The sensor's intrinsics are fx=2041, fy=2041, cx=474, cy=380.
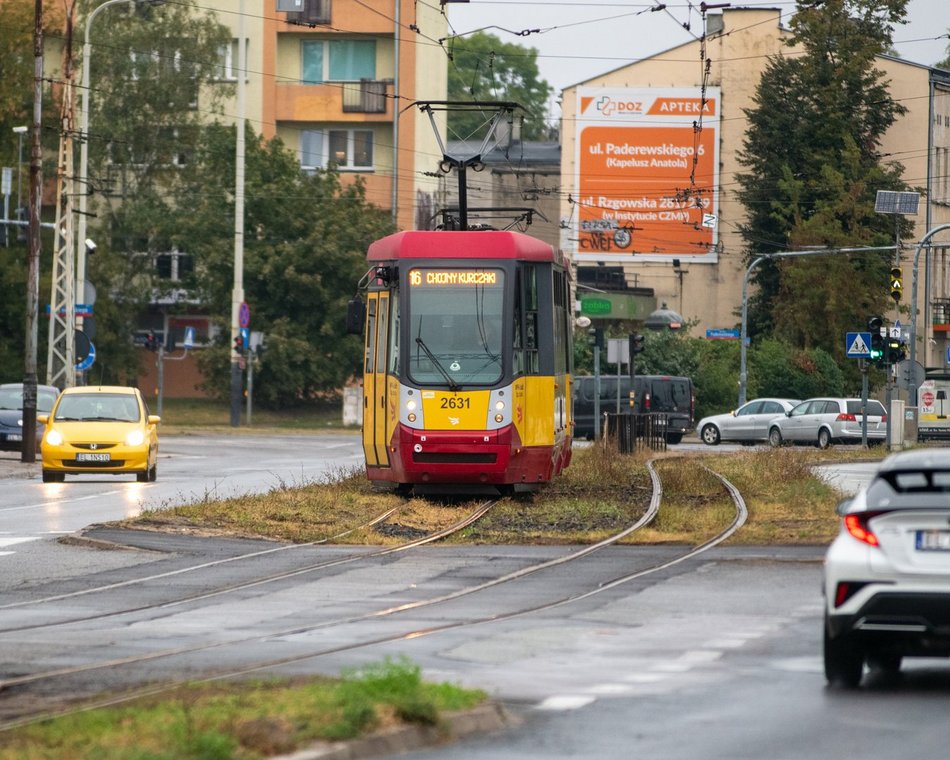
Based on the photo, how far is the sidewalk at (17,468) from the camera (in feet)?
120

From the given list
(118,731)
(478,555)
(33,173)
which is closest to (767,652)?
(118,731)

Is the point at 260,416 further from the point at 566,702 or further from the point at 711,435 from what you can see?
the point at 566,702

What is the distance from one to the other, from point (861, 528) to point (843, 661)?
2.30 feet

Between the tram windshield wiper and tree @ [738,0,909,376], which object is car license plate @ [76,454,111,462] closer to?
the tram windshield wiper

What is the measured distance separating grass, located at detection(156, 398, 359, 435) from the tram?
134 ft

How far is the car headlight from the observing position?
109 ft

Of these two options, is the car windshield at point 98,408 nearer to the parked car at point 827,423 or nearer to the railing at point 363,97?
the parked car at point 827,423

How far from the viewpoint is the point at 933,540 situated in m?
10.5

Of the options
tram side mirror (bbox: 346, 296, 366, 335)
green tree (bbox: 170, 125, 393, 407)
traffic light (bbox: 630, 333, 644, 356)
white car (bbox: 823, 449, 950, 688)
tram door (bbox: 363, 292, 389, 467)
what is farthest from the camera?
green tree (bbox: 170, 125, 393, 407)

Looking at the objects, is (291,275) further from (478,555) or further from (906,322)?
(478,555)

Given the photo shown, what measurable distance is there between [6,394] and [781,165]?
1527 inches

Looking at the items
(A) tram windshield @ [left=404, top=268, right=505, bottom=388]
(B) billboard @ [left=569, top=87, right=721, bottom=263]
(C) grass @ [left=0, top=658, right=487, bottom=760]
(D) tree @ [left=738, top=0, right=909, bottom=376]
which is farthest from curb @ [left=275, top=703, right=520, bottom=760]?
(B) billboard @ [left=569, top=87, right=721, bottom=263]

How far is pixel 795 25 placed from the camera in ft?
251

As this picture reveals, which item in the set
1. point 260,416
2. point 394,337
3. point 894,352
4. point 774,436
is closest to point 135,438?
point 394,337
